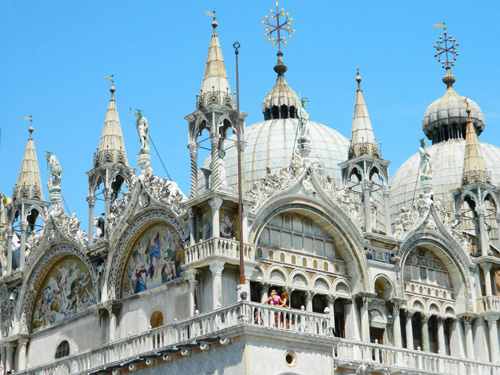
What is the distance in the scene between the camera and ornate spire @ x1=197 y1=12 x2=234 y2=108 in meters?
37.6

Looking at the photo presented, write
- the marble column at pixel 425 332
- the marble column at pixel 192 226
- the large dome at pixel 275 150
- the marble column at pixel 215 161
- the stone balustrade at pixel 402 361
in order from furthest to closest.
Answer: the large dome at pixel 275 150, the marble column at pixel 425 332, the marble column at pixel 192 226, the stone balustrade at pixel 402 361, the marble column at pixel 215 161

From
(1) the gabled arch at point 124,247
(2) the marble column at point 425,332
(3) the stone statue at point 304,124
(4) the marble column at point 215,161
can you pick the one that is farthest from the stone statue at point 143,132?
(2) the marble column at point 425,332

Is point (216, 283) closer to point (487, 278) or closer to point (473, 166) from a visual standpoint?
point (487, 278)

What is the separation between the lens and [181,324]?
3397 centimetres

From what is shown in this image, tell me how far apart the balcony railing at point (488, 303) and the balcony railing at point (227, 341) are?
299 cm

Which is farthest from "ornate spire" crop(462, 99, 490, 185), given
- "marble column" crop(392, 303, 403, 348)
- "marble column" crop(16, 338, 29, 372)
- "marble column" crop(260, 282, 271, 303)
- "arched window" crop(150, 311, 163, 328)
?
"marble column" crop(16, 338, 29, 372)

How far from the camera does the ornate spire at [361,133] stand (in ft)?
137

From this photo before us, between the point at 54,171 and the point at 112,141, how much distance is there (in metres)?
2.96

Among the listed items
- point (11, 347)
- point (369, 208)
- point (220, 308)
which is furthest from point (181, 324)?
point (11, 347)

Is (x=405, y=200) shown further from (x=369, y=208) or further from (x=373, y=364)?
(x=373, y=364)

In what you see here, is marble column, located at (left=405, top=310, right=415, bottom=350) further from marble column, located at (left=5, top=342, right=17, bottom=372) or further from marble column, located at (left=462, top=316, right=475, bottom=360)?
marble column, located at (left=5, top=342, right=17, bottom=372)

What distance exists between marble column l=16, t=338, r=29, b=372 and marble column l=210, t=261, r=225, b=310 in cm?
1250

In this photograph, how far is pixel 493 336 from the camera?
42.4 meters

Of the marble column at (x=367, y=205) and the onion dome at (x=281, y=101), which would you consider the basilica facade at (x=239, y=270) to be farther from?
the onion dome at (x=281, y=101)
